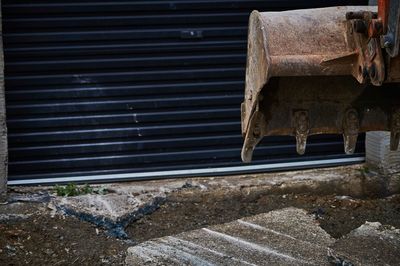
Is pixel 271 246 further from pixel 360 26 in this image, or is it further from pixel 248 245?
pixel 360 26

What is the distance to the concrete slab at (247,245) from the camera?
430 cm

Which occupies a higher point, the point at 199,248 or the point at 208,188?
the point at 208,188

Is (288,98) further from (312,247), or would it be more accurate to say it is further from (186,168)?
(186,168)

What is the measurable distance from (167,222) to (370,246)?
1.42 metres

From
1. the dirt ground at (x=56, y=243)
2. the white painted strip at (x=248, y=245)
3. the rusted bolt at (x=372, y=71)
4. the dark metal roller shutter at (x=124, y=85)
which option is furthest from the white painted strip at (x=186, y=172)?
the rusted bolt at (x=372, y=71)

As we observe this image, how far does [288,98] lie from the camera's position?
138 inches

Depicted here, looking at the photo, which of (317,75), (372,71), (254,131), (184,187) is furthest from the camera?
(184,187)

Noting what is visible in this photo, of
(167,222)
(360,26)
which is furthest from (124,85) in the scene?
(360,26)

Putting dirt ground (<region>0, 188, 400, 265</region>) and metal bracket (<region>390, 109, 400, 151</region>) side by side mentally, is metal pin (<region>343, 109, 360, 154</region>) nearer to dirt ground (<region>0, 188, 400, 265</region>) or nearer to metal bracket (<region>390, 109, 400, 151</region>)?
metal bracket (<region>390, 109, 400, 151</region>)

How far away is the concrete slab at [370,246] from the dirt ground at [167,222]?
130 millimetres

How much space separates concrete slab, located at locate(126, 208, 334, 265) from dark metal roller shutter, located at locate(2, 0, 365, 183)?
0.86 meters

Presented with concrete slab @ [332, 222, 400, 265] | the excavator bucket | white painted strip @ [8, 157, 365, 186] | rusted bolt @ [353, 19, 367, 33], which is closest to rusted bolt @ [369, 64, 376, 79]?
the excavator bucket

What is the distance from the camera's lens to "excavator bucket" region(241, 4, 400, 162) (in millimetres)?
2916

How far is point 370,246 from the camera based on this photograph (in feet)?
14.8
